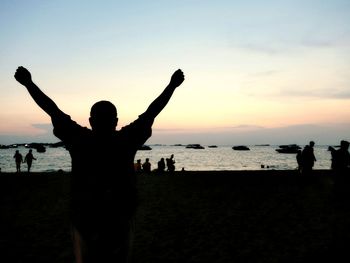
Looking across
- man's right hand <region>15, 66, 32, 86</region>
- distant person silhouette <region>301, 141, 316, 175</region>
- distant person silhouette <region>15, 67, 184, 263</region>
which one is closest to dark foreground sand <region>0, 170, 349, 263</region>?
distant person silhouette <region>301, 141, 316, 175</region>

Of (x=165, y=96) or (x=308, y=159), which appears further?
(x=308, y=159)

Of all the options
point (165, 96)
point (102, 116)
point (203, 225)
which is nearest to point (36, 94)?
point (102, 116)

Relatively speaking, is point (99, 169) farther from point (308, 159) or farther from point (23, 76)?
point (308, 159)

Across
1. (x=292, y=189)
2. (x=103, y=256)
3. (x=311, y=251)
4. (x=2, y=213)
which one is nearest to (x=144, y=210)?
(x=2, y=213)

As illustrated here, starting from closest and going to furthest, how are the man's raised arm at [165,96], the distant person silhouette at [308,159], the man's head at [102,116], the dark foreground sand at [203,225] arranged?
1. the man's head at [102,116]
2. the man's raised arm at [165,96]
3. the dark foreground sand at [203,225]
4. the distant person silhouette at [308,159]

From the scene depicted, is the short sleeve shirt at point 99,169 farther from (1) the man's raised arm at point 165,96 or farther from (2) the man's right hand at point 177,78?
(2) the man's right hand at point 177,78

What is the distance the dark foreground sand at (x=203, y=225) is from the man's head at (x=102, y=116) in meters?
4.79

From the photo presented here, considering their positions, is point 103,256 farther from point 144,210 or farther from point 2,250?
point 144,210

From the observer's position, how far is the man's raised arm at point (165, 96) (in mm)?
2605

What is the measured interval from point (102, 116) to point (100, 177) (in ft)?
1.34

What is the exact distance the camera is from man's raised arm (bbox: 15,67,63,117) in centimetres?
249

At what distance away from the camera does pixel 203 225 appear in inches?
374

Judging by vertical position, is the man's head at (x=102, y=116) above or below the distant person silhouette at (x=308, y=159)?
above

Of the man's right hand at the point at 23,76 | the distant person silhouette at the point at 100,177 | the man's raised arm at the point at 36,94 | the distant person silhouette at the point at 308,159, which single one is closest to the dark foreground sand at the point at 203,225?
the distant person silhouette at the point at 308,159
